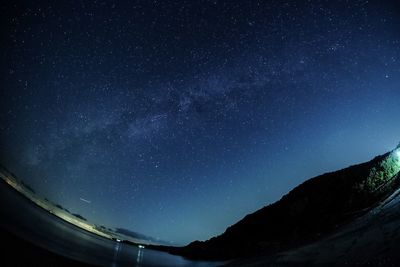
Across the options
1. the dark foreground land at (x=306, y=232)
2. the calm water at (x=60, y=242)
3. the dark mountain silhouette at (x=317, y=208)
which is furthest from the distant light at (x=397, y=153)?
the calm water at (x=60, y=242)

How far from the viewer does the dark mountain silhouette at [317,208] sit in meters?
25.0

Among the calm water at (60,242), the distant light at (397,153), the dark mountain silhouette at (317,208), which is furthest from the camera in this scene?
the distant light at (397,153)

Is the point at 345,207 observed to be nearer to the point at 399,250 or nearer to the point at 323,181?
the point at 323,181

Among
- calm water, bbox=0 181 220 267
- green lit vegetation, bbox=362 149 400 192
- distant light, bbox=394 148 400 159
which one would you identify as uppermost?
distant light, bbox=394 148 400 159

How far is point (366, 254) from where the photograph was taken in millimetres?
6078

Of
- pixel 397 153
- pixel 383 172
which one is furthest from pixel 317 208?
pixel 397 153

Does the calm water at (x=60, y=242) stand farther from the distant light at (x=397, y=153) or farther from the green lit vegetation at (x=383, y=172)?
the distant light at (x=397, y=153)

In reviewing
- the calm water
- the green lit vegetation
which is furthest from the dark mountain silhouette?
the calm water

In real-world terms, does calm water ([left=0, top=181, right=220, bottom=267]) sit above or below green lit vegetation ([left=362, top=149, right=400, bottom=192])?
below

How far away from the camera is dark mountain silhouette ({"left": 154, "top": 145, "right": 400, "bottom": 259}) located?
25.0 m

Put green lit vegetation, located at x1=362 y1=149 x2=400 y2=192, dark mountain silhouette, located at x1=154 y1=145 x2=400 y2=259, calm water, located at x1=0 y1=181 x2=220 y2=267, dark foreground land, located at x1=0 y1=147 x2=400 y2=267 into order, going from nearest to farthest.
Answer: dark foreground land, located at x1=0 y1=147 x2=400 y2=267, calm water, located at x1=0 y1=181 x2=220 y2=267, dark mountain silhouette, located at x1=154 y1=145 x2=400 y2=259, green lit vegetation, located at x1=362 y1=149 x2=400 y2=192

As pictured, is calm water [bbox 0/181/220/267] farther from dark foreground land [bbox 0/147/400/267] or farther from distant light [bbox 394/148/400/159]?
distant light [bbox 394/148/400/159]

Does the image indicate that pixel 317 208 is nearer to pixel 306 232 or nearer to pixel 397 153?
pixel 306 232

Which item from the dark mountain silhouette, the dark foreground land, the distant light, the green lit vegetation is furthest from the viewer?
the distant light
